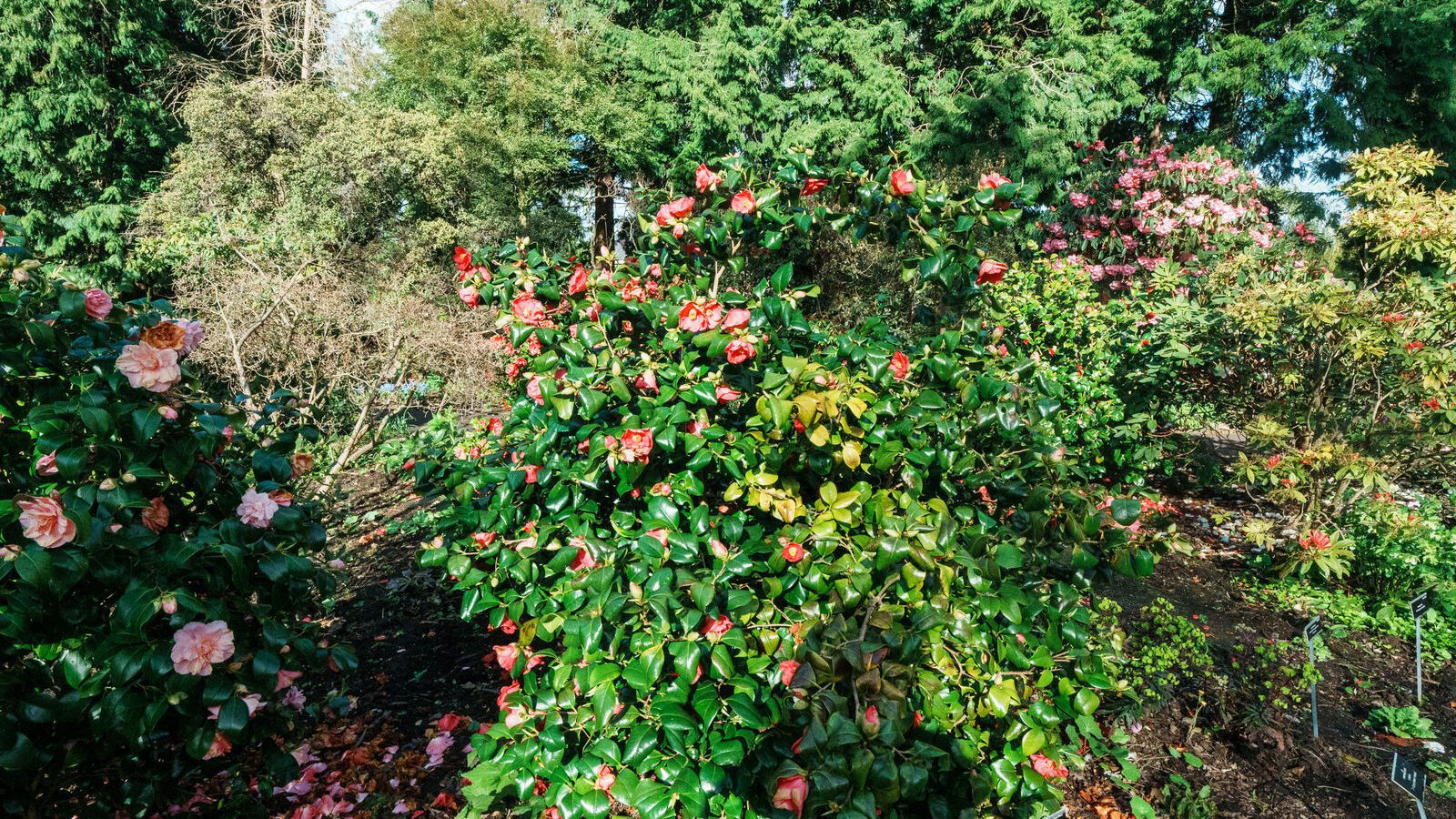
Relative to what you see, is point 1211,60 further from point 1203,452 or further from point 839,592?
point 839,592

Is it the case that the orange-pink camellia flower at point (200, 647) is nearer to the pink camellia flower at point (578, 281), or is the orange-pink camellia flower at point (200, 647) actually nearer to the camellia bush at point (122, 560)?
the camellia bush at point (122, 560)

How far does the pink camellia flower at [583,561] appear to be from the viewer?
63.2 inches

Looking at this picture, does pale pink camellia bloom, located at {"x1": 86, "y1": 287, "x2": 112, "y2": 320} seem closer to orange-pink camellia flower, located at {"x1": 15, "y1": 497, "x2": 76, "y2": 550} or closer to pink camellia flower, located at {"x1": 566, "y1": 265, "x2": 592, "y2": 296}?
orange-pink camellia flower, located at {"x1": 15, "y1": 497, "x2": 76, "y2": 550}

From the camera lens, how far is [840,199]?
2150 mm

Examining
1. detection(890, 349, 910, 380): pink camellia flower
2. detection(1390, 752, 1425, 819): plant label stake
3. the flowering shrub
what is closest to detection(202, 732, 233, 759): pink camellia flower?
detection(890, 349, 910, 380): pink camellia flower

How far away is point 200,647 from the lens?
3.94 feet

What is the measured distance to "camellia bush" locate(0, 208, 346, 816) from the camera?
1.14 m

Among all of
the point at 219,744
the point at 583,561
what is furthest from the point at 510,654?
the point at 219,744

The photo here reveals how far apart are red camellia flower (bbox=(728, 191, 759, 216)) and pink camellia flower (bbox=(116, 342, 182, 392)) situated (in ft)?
4.57

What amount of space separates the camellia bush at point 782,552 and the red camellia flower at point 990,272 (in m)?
0.03

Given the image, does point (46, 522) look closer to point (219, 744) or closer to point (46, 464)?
point (46, 464)

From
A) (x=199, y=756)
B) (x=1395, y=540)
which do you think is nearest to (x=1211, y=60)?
(x=1395, y=540)

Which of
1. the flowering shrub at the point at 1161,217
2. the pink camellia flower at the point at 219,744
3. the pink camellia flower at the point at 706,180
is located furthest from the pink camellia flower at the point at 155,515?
the flowering shrub at the point at 1161,217

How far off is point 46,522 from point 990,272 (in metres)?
2.02
